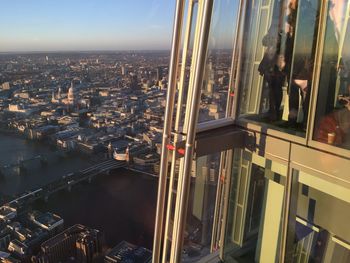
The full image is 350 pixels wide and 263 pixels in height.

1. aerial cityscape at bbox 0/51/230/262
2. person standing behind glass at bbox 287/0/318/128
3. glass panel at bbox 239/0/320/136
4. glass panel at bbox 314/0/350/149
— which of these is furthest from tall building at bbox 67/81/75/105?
glass panel at bbox 314/0/350/149

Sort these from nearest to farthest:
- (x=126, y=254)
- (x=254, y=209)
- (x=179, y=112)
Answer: (x=179, y=112) → (x=254, y=209) → (x=126, y=254)

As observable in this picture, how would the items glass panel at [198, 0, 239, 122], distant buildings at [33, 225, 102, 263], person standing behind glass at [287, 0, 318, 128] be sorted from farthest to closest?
1. distant buildings at [33, 225, 102, 263]
2. glass panel at [198, 0, 239, 122]
3. person standing behind glass at [287, 0, 318, 128]

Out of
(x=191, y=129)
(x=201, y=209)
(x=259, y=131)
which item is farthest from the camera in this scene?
(x=201, y=209)

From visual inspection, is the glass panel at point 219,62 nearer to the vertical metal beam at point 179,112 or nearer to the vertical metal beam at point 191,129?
the vertical metal beam at point 179,112

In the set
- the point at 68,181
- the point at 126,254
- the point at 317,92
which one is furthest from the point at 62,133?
the point at 317,92

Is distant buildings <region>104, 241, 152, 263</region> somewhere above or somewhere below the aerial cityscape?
below

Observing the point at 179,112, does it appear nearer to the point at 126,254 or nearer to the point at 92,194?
the point at 126,254

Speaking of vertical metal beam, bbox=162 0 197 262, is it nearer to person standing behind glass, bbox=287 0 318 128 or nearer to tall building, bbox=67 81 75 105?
person standing behind glass, bbox=287 0 318 128
